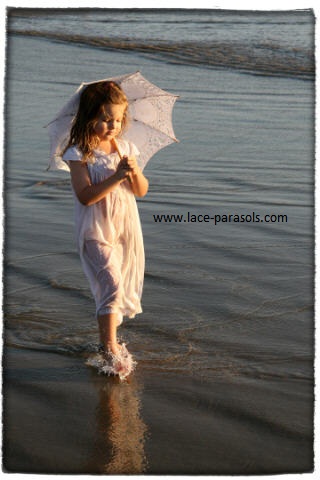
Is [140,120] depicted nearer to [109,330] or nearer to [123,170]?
[123,170]

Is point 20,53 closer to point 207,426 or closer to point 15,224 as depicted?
point 15,224

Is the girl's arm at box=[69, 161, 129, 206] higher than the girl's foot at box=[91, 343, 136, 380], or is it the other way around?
the girl's arm at box=[69, 161, 129, 206]

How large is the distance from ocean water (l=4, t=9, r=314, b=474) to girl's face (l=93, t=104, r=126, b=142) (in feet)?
3.26

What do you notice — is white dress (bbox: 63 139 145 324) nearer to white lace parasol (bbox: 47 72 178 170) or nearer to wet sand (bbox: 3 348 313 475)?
white lace parasol (bbox: 47 72 178 170)

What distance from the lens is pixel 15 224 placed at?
252 inches

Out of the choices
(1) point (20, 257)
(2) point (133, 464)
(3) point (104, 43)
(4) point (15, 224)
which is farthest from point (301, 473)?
(3) point (104, 43)

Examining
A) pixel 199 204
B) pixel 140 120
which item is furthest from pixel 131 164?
pixel 199 204

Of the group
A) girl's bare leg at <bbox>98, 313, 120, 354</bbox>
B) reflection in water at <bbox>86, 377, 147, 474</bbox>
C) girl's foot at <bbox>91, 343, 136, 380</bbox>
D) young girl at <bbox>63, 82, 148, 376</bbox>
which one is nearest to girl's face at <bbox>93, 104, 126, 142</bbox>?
young girl at <bbox>63, 82, 148, 376</bbox>

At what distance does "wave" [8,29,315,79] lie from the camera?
11.3 metres

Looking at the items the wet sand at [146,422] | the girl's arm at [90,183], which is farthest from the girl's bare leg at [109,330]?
the girl's arm at [90,183]

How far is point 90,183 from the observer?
4.25 m

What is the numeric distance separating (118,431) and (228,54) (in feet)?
30.1

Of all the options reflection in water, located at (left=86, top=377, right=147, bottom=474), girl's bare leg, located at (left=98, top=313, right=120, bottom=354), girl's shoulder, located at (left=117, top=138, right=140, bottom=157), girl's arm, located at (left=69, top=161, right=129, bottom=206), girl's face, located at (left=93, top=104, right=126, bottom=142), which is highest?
girl's face, located at (left=93, top=104, right=126, bottom=142)

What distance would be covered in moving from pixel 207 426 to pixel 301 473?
49 cm
